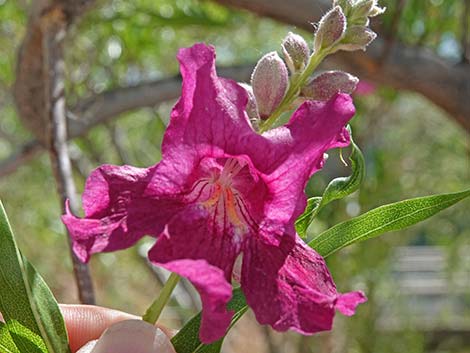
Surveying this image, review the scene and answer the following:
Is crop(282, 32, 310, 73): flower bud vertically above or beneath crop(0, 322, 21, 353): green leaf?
above

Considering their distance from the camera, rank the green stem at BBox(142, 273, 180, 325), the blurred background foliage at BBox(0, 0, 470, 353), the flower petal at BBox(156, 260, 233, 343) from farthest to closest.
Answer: the blurred background foliage at BBox(0, 0, 470, 353), the green stem at BBox(142, 273, 180, 325), the flower petal at BBox(156, 260, 233, 343)

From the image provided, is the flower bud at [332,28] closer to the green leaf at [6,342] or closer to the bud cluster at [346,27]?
the bud cluster at [346,27]

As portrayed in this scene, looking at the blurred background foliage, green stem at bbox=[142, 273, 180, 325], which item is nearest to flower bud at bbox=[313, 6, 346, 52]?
green stem at bbox=[142, 273, 180, 325]

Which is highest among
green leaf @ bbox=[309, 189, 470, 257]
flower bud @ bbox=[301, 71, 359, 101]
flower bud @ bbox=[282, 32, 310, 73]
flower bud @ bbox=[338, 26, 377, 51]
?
flower bud @ bbox=[338, 26, 377, 51]

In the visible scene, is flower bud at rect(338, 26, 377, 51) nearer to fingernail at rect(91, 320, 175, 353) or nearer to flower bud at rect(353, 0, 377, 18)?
flower bud at rect(353, 0, 377, 18)

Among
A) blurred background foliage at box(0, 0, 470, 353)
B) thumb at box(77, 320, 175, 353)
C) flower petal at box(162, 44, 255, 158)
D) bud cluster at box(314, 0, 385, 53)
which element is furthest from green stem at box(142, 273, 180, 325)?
blurred background foliage at box(0, 0, 470, 353)

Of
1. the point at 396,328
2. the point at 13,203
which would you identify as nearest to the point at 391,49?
the point at 396,328

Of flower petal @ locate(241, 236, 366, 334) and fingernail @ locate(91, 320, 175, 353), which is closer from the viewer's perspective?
flower petal @ locate(241, 236, 366, 334)

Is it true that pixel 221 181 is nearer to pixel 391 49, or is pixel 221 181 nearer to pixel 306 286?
pixel 306 286

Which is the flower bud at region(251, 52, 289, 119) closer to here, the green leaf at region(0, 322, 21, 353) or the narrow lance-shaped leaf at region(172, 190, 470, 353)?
the narrow lance-shaped leaf at region(172, 190, 470, 353)

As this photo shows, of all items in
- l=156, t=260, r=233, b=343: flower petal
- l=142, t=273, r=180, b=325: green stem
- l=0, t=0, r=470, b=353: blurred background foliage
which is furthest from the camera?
l=0, t=0, r=470, b=353: blurred background foliage
